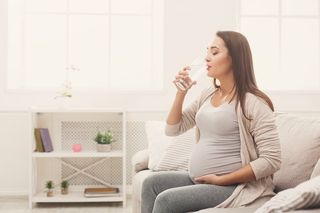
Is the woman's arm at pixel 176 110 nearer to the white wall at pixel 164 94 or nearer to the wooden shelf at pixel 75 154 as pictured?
the wooden shelf at pixel 75 154

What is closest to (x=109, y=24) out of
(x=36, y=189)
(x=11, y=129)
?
(x=11, y=129)

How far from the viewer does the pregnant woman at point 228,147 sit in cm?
218

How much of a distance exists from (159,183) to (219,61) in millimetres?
608

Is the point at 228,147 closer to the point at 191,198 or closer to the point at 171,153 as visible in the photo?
the point at 191,198

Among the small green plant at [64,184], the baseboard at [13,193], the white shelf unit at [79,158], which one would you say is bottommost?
the baseboard at [13,193]

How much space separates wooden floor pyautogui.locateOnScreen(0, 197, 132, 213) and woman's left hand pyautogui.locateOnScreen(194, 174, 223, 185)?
1978mm

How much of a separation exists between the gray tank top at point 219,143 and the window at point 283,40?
8.88 ft

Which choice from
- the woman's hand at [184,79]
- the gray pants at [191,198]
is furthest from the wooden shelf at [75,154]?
the gray pants at [191,198]

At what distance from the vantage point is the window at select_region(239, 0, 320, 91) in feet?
16.3

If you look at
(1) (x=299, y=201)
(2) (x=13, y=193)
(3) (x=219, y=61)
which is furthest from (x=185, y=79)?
(2) (x=13, y=193)

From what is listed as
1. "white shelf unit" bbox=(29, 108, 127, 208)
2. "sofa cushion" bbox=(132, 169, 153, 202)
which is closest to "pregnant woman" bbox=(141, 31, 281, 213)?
"sofa cushion" bbox=(132, 169, 153, 202)

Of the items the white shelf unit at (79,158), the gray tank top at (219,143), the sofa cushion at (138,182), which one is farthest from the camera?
the white shelf unit at (79,158)

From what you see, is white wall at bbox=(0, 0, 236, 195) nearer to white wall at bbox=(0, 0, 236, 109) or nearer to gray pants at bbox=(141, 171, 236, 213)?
white wall at bbox=(0, 0, 236, 109)

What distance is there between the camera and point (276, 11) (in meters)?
4.96
